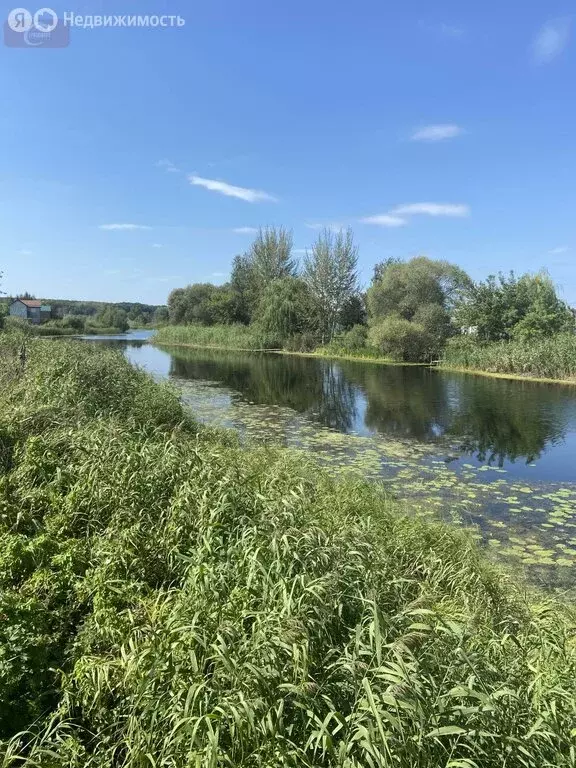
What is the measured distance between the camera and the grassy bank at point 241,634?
6.56ft

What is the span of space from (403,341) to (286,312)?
12232 mm

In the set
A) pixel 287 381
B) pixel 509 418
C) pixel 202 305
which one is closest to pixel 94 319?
pixel 202 305

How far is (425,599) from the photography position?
3.07 meters

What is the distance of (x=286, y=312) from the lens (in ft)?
139

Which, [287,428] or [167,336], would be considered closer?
[287,428]

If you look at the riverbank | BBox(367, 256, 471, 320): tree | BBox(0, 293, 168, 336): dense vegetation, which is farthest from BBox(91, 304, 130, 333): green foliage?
the riverbank

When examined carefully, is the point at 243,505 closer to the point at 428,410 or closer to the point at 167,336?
the point at 428,410

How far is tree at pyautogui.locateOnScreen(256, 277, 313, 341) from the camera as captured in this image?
42.6 metres

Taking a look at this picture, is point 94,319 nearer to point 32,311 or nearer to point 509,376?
point 32,311

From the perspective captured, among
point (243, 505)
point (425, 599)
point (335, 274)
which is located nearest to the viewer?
point (425, 599)

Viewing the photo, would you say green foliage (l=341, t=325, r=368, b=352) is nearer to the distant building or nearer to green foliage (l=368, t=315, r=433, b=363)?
green foliage (l=368, t=315, r=433, b=363)

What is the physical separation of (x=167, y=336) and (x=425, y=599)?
49.1 m

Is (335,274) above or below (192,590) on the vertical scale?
above

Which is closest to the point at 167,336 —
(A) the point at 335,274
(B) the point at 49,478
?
(A) the point at 335,274
